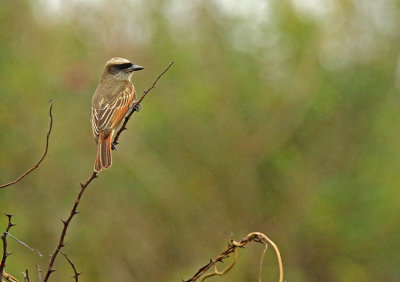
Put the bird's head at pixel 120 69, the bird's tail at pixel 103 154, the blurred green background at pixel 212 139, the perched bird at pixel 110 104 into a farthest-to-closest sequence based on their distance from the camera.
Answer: the blurred green background at pixel 212 139 < the bird's head at pixel 120 69 < the perched bird at pixel 110 104 < the bird's tail at pixel 103 154

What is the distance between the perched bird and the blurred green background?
8228 millimetres

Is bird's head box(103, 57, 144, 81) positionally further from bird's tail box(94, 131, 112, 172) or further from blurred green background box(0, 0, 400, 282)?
blurred green background box(0, 0, 400, 282)

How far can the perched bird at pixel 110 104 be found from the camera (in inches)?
205

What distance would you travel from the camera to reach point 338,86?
17.0 meters

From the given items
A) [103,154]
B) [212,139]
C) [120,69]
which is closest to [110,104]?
[120,69]

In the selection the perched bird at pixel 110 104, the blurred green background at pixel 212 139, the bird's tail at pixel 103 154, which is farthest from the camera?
the blurred green background at pixel 212 139

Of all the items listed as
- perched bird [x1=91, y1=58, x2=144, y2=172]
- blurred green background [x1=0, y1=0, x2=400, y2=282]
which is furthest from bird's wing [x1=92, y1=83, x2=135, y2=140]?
blurred green background [x1=0, y1=0, x2=400, y2=282]

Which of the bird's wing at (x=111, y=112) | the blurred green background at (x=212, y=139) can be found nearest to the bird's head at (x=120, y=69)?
the bird's wing at (x=111, y=112)

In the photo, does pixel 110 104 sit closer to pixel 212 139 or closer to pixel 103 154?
pixel 103 154

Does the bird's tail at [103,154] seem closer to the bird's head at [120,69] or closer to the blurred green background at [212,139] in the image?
the bird's head at [120,69]

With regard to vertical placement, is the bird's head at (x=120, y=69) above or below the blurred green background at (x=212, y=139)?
below

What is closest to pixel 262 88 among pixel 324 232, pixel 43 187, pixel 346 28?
pixel 346 28

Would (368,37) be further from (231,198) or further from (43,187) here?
(43,187)

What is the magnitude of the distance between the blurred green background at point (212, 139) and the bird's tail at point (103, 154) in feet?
29.3
